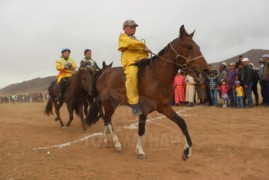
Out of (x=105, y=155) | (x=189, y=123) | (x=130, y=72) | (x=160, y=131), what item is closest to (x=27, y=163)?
(x=105, y=155)

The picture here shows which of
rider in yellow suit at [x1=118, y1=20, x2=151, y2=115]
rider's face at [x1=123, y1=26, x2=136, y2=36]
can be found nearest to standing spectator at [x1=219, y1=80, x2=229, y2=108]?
rider in yellow suit at [x1=118, y1=20, x2=151, y2=115]

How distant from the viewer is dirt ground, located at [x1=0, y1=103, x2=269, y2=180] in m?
5.21

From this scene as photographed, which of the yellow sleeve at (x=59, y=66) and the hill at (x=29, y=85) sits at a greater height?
the hill at (x=29, y=85)

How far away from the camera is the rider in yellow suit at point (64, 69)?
1055cm

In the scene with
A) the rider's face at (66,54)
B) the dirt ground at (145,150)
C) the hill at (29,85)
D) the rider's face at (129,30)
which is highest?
the hill at (29,85)

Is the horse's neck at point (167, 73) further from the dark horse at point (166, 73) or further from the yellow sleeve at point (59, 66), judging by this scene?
the yellow sleeve at point (59, 66)

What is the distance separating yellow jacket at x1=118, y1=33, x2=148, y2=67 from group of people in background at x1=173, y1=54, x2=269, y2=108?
6.32m

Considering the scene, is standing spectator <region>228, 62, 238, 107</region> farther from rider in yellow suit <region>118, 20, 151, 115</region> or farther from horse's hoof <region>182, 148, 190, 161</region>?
horse's hoof <region>182, 148, 190, 161</region>

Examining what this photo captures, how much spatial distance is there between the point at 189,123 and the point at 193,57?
17.6ft

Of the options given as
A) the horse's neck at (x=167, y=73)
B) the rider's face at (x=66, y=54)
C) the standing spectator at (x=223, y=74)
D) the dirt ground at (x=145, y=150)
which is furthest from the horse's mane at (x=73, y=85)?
the standing spectator at (x=223, y=74)

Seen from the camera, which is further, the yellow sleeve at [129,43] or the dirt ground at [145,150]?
the yellow sleeve at [129,43]

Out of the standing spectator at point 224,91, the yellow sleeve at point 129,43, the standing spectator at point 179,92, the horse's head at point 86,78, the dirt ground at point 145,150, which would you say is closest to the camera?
the dirt ground at point 145,150

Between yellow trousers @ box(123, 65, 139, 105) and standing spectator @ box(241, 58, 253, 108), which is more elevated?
standing spectator @ box(241, 58, 253, 108)

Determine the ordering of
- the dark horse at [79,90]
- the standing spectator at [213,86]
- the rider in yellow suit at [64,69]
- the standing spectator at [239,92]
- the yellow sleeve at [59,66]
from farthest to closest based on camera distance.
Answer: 1. the standing spectator at [213,86]
2. the standing spectator at [239,92]
3. the rider in yellow suit at [64,69]
4. the yellow sleeve at [59,66]
5. the dark horse at [79,90]
